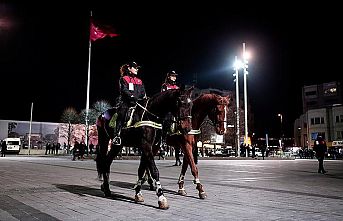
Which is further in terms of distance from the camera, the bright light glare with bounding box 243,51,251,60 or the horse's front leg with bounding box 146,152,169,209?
the bright light glare with bounding box 243,51,251,60

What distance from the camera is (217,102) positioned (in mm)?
9414

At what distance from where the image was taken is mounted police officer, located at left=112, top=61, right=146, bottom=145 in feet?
27.7

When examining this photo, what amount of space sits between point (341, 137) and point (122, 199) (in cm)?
8895

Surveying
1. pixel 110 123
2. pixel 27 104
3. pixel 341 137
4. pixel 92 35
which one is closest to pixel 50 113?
pixel 27 104

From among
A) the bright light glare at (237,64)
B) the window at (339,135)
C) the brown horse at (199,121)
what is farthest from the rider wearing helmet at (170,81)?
the window at (339,135)

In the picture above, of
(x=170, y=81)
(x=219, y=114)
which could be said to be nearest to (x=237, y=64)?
(x=170, y=81)

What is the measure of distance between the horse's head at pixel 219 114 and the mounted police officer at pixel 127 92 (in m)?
2.01

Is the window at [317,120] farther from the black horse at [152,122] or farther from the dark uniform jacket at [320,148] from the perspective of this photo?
the black horse at [152,122]

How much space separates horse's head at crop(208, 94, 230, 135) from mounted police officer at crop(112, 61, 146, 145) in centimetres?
201

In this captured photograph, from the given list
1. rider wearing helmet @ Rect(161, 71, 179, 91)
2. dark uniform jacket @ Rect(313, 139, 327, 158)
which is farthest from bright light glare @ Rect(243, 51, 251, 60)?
rider wearing helmet @ Rect(161, 71, 179, 91)

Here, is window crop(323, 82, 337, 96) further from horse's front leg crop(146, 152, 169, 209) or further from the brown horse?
horse's front leg crop(146, 152, 169, 209)

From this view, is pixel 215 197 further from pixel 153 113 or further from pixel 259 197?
pixel 153 113

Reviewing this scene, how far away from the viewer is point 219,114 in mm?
9258

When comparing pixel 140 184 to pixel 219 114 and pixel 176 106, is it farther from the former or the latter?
pixel 219 114
